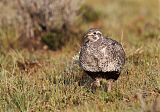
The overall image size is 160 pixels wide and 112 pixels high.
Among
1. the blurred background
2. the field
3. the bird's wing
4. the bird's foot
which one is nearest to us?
the field

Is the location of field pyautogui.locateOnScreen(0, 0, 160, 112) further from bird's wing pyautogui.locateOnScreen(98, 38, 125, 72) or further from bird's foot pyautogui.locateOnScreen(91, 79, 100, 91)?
bird's wing pyautogui.locateOnScreen(98, 38, 125, 72)

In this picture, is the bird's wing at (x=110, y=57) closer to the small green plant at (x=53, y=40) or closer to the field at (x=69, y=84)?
the field at (x=69, y=84)

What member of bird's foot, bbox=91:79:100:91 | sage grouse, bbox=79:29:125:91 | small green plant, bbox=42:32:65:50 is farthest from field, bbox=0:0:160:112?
small green plant, bbox=42:32:65:50

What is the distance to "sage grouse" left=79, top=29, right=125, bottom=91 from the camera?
5.79m

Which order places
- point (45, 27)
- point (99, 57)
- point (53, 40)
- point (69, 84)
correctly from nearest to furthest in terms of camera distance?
point (99, 57)
point (69, 84)
point (53, 40)
point (45, 27)

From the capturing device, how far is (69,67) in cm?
713

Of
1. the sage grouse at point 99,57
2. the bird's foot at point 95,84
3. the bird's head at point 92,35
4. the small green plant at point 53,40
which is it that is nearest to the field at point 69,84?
the bird's foot at point 95,84

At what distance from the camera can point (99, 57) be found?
5.79 metres

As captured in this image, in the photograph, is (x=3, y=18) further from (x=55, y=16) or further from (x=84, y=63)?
(x=84, y=63)

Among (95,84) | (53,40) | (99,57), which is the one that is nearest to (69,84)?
(95,84)

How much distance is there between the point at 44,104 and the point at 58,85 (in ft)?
1.53

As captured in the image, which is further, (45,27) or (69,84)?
(45,27)

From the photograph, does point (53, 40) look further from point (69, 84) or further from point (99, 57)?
point (99, 57)

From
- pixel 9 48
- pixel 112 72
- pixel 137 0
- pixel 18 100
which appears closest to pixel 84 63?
pixel 112 72
